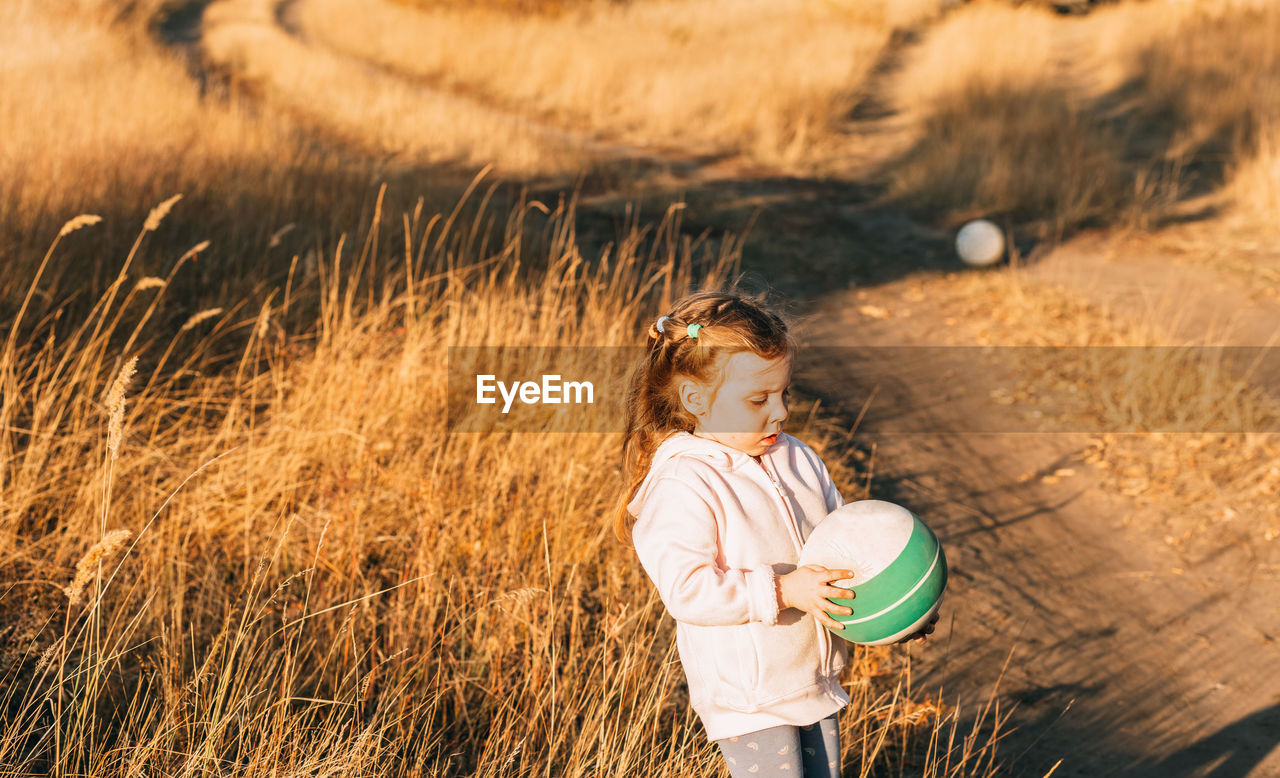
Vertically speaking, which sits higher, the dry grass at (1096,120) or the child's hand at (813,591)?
the child's hand at (813,591)

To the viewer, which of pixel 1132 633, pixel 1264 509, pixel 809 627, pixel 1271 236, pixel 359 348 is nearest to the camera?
pixel 809 627

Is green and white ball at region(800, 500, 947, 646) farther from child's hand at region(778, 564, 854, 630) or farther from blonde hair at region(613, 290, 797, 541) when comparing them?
blonde hair at region(613, 290, 797, 541)

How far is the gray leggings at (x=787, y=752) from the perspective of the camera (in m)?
1.77

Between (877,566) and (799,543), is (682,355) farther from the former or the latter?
(877,566)

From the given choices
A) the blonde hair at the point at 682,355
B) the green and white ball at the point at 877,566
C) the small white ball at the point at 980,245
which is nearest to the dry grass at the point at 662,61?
the small white ball at the point at 980,245

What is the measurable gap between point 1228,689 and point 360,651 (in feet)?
10.4

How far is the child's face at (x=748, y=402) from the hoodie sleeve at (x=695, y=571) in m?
0.14

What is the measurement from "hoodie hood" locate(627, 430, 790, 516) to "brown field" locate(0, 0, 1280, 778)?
2.33 feet

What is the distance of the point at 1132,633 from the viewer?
3.89 meters

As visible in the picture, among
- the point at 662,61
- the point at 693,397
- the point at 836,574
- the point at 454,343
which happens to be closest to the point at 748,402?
the point at 693,397

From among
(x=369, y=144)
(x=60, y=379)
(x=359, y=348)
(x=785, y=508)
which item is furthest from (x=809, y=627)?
(x=369, y=144)

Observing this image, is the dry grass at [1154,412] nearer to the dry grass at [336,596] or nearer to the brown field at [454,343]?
the brown field at [454,343]

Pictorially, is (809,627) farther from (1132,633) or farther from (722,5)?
(722,5)

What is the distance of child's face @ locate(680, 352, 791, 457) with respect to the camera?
5.79ft
